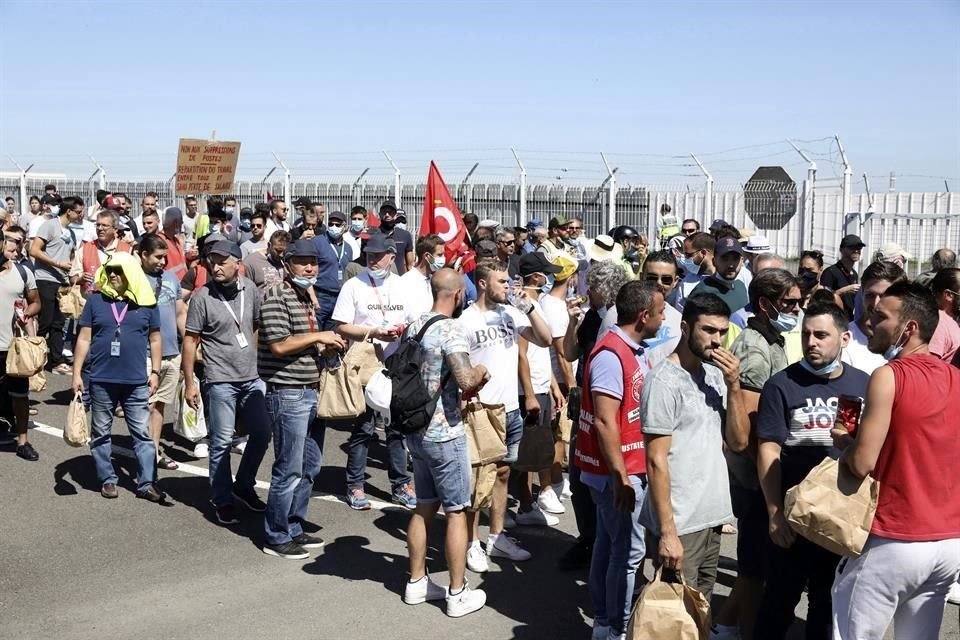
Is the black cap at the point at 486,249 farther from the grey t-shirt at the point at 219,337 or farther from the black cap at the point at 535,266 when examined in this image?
the grey t-shirt at the point at 219,337

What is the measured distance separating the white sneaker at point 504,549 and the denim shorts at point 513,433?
50 centimetres

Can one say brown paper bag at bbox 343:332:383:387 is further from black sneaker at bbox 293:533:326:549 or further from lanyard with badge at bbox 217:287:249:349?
black sneaker at bbox 293:533:326:549

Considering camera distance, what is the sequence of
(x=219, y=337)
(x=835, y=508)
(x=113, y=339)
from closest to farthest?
(x=835, y=508)
(x=219, y=337)
(x=113, y=339)

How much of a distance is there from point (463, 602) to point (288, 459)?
1580 mm

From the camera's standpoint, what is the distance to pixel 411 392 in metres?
5.83

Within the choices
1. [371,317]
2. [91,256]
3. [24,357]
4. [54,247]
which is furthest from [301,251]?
[54,247]

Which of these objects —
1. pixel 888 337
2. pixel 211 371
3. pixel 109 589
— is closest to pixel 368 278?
pixel 211 371

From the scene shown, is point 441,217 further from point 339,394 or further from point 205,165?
point 205,165

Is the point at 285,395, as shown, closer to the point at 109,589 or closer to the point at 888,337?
the point at 109,589

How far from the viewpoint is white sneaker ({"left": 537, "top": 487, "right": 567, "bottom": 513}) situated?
7891mm

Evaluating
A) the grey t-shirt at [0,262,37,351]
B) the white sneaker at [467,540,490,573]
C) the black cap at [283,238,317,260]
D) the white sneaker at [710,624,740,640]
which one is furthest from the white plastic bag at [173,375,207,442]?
the white sneaker at [710,624,740,640]

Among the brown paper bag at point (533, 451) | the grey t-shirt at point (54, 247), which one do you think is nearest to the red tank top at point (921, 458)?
the brown paper bag at point (533, 451)

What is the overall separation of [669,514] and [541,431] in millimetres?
2647

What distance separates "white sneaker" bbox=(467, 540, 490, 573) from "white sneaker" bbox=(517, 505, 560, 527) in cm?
93
